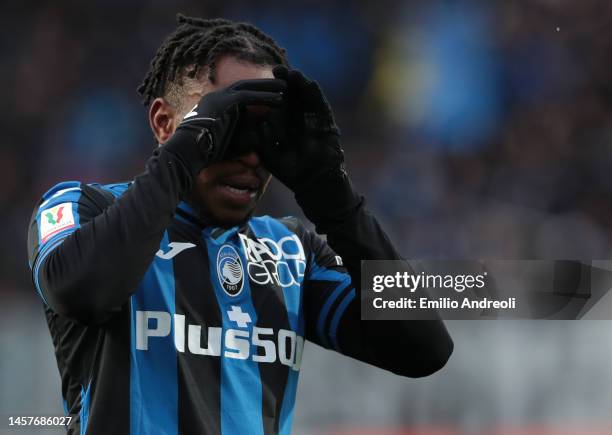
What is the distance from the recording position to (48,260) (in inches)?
61.3

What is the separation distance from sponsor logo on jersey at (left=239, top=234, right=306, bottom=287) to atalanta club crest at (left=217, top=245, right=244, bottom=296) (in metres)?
0.03

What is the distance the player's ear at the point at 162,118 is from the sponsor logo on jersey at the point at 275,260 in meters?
0.30

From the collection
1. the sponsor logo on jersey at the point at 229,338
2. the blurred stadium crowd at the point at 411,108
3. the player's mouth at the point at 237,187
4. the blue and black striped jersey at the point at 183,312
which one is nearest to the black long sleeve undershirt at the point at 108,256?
the blue and black striped jersey at the point at 183,312

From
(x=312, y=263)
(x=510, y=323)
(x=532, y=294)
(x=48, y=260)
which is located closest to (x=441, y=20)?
(x=510, y=323)

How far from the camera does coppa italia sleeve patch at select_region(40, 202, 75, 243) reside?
64.3 inches

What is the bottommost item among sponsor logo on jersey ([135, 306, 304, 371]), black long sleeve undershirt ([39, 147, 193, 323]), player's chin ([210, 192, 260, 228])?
sponsor logo on jersey ([135, 306, 304, 371])

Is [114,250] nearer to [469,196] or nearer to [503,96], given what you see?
[469,196]

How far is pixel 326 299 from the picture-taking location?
1.96 meters

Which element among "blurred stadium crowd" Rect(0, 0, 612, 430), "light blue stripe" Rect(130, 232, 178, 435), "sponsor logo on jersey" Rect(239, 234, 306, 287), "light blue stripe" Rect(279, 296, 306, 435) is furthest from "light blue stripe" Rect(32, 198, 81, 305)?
"blurred stadium crowd" Rect(0, 0, 612, 430)

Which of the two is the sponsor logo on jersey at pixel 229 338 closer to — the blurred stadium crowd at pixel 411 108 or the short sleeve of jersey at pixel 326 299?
the short sleeve of jersey at pixel 326 299

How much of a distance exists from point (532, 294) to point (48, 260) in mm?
2792

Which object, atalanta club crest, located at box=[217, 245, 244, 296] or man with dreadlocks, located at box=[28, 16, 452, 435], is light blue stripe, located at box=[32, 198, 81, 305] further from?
atalanta club crest, located at box=[217, 245, 244, 296]

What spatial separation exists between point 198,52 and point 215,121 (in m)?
0.31

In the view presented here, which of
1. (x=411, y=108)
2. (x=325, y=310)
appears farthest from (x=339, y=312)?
(x=411, y=108)
